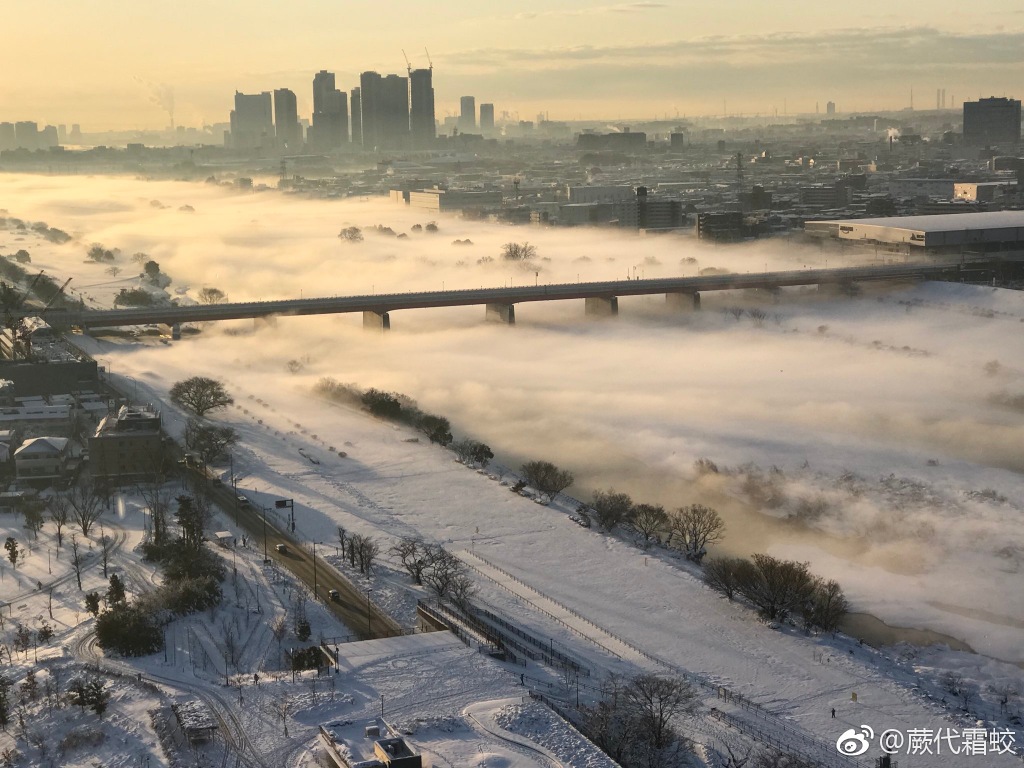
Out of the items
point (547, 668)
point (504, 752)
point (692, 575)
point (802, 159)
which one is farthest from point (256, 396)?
point (802, 159)

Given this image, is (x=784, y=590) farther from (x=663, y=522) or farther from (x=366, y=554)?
(x=366, y=554)

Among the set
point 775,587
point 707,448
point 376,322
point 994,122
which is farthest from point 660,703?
point 994,122

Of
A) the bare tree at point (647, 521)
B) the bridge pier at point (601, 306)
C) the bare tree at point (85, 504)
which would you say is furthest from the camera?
the bridge pier at point (601, 306)

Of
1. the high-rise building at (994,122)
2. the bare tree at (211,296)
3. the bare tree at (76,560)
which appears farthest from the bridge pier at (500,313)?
the high-rise building at (994,122)

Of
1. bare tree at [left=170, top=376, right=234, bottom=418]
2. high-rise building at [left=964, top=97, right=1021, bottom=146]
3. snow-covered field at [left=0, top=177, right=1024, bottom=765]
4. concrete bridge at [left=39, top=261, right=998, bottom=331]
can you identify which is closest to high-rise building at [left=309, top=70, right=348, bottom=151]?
high-rise building at [left=964, top=97, right=1021, bottom=146]

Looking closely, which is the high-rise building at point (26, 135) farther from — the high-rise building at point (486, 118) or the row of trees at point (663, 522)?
the row of trees at point (663, 522)
